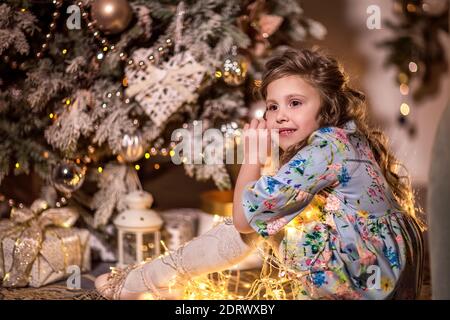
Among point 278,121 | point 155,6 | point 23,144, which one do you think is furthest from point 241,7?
point 23,144

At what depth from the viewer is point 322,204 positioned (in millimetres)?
1149

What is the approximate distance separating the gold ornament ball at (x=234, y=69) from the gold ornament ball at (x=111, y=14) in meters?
0.30

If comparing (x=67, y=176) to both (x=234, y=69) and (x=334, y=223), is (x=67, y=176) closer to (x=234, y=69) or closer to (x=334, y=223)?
(x=234, y=69)

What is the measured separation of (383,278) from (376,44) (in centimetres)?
151

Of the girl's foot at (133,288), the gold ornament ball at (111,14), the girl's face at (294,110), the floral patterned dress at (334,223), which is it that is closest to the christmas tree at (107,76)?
the gold ornament ball at (111,14)

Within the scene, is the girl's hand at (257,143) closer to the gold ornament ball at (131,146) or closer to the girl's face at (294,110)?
the girl's face at (294,110)

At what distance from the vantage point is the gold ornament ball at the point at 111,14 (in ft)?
4.91

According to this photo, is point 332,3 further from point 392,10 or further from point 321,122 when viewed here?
point 321,122

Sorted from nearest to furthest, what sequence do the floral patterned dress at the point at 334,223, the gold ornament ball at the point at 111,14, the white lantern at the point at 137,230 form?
the floral patterned dress at the point at 334,223 < the gold ornament ball at the point at 111,14 < the white lantern at the point at 137,230

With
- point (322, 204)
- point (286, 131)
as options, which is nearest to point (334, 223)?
point (322, 204)

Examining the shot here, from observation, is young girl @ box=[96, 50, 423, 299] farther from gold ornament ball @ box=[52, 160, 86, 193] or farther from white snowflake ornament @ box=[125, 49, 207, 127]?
gold ornament ball @ box=[52, 160, 86, 193]

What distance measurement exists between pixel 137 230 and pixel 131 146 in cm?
25

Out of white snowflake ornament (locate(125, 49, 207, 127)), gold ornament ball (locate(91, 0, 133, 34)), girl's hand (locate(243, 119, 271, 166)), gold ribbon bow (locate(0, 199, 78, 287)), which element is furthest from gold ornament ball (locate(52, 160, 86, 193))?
girl's hand (locate(243, 119, 271, 166))

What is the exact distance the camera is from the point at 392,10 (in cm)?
238
